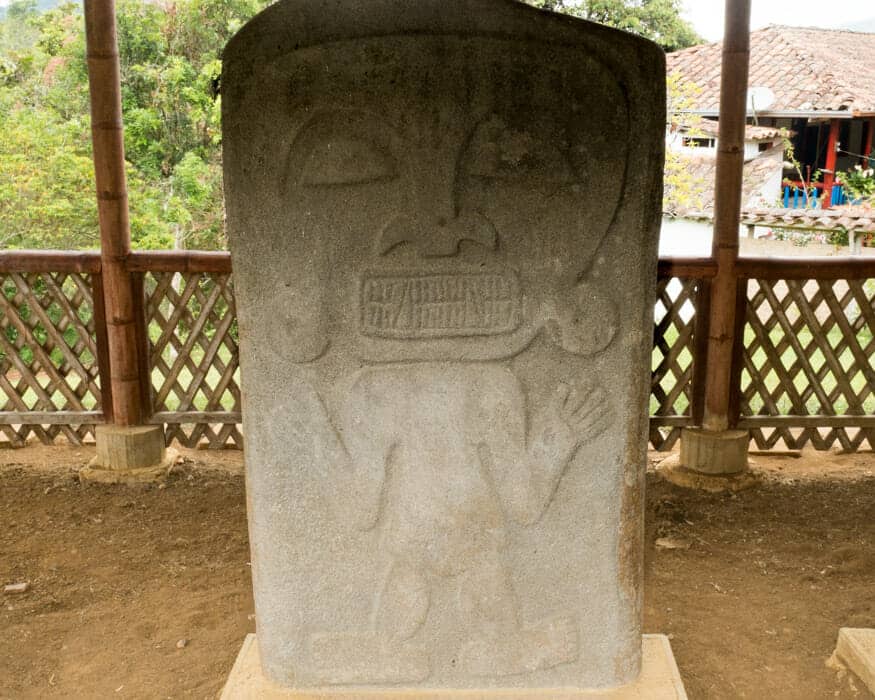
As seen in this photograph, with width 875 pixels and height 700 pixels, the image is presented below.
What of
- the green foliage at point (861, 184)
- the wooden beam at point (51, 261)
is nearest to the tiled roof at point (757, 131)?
the green foliage at point (861, 184)

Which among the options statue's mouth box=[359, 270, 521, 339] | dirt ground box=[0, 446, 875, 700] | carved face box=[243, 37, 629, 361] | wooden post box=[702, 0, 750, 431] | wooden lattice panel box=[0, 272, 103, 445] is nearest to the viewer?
carved face box=[243, 37, 629, 361]

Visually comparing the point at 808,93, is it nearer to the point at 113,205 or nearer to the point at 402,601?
the point at 113,205

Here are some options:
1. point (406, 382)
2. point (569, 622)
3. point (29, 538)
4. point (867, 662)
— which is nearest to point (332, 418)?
point (406, 382)

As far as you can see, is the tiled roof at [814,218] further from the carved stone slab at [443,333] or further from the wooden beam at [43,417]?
the carved stone slab at [443,333]

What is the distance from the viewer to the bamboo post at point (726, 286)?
163 inches

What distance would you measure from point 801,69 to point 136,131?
920 centimetres

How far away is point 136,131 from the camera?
10.9 m

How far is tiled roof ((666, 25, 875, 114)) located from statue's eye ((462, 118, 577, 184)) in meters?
10.7

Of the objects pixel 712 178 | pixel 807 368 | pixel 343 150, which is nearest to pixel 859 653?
pixel 807 368

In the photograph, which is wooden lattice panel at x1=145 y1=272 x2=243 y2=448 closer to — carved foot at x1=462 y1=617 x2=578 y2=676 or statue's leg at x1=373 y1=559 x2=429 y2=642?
statue's leg at x1=373 y1=559 x2=429 y2=642

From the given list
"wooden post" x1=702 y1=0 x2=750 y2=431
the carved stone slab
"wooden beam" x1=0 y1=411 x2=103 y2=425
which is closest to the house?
"wooden post" x1=702 y1=0 x2=750 y2=431

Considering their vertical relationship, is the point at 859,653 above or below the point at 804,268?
below

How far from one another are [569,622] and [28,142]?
984cm

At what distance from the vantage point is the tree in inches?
520
